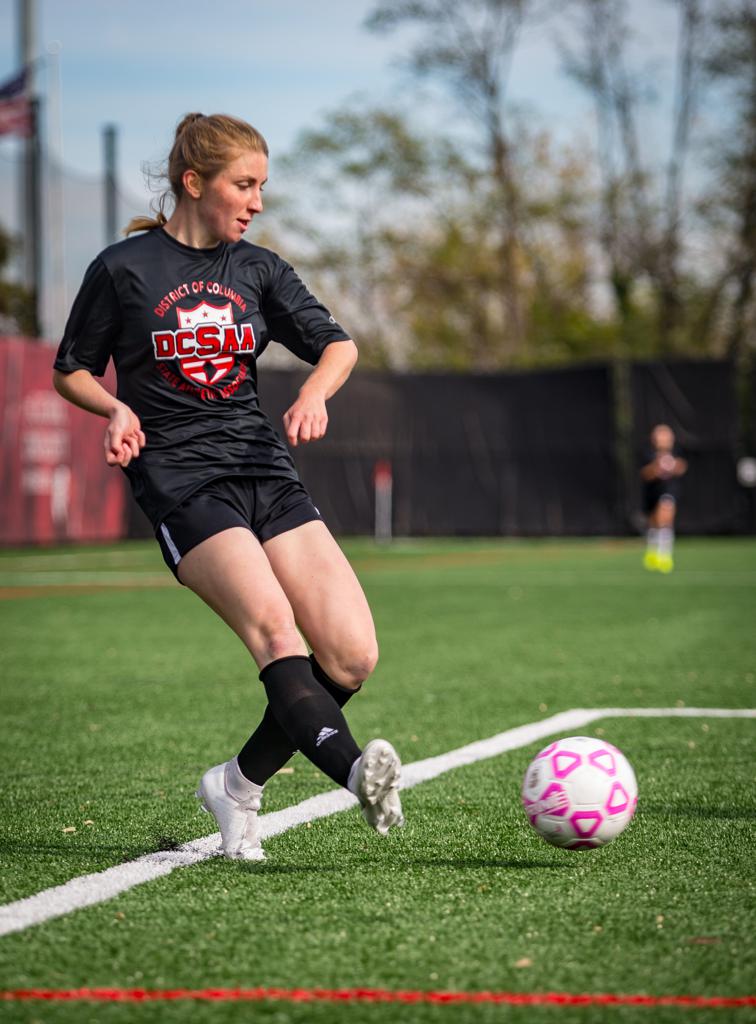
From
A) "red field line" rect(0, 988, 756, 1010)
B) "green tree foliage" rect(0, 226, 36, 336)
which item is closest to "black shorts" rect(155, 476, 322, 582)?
"red field line" rect(0, 988, 756, 1010)

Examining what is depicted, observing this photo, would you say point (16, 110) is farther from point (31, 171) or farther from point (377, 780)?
point (377, 780)

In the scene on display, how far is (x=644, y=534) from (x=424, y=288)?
1654cm

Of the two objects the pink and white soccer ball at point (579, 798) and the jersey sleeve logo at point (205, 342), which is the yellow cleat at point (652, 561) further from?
the jersey sleeve logo at point (205, 342)

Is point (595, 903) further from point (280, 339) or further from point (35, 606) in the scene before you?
point (35, 606)

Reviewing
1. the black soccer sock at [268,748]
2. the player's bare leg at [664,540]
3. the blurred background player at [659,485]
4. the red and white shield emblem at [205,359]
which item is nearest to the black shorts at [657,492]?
the blurred background player at [659,485]

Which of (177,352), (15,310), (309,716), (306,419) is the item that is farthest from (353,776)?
(15,310)

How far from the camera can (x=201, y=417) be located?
3984 mm

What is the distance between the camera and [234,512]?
12.8 feet

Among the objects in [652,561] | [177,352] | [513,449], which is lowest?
[652,561]

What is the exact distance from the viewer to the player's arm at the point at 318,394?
12.5 feet

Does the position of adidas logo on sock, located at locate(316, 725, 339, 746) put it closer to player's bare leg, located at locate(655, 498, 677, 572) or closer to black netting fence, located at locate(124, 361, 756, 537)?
player's bare leg, located at locate(655, 498, 677, 572)

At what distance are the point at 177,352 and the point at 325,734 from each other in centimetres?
117

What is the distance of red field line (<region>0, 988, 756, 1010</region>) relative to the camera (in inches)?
108

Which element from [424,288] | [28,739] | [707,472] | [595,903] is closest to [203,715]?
[28,739]
